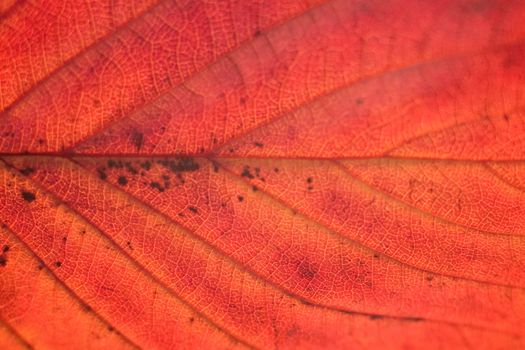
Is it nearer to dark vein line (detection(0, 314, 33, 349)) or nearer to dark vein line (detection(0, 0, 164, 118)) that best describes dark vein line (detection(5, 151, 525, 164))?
dark vein line (detection(0, 0, 164, 118))

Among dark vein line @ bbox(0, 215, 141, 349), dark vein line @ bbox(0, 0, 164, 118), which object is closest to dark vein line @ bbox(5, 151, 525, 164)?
dark vein line @ bbox(0, 0, 164, 118)

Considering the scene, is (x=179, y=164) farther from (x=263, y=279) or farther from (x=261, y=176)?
(x=263, y=279)

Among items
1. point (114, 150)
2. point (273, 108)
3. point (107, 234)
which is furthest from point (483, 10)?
point (107, 234)

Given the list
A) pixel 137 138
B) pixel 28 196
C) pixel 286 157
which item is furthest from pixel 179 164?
pixel 28 196

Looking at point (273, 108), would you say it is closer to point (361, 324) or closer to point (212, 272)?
point (212, 272)

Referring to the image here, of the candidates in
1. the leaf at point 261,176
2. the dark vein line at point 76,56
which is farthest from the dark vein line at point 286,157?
the dark vein line at point 76,56

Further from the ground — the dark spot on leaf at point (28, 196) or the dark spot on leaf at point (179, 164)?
the dark spot on leaf at point (28, 196)

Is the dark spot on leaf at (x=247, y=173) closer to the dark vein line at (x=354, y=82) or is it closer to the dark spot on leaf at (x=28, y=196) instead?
the dark vein line at (x=354, y=82)
